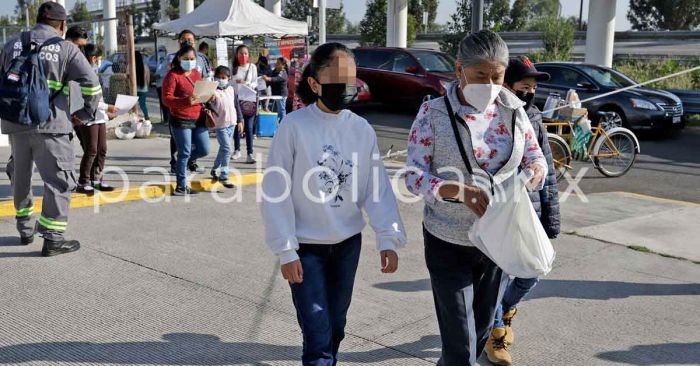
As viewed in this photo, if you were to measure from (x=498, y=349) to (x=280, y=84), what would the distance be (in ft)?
37.0

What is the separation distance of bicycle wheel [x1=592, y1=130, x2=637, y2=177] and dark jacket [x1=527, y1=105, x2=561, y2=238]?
6940 mm

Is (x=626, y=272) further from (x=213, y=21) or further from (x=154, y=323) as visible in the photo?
(x=213, y=21)

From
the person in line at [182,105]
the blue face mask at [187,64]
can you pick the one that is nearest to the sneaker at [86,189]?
the person in line at [182,105]

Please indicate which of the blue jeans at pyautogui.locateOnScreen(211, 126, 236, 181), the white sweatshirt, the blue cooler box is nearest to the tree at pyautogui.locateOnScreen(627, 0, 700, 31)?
the blue cooler box

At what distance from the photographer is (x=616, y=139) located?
35.1ft

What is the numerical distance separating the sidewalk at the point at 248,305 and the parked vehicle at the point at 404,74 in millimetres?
10766

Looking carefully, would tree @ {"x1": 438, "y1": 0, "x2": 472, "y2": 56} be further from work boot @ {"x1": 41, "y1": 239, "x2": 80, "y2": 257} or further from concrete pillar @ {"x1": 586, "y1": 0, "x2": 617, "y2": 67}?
work boot @ {"x1": 41, "y1": 239, "x2": 80, "y2": 257}

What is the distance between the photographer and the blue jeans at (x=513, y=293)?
4047 mm

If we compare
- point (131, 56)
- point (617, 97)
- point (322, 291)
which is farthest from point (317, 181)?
point (617, 97)

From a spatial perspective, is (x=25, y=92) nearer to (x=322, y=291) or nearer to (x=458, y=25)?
(x=322, y=291)

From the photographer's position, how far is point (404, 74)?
17703mm

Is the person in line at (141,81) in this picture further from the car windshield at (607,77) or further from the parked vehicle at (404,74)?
the car windshield at (607,77)

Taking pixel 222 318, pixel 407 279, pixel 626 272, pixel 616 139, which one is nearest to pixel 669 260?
pixel 626 272

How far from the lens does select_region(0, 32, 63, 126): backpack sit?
5422mm
